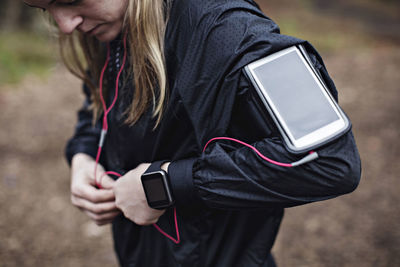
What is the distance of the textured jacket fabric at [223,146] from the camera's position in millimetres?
995

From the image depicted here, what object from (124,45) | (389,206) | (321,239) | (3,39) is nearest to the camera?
(124,45)

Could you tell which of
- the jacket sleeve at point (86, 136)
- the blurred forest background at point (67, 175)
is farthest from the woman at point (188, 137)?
the blurred forest background at point (67, 175)

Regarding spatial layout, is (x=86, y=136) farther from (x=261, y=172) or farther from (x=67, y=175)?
(x=67, y=175)

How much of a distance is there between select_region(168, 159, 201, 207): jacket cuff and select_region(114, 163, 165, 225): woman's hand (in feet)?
0.43

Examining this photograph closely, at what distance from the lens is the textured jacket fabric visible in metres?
1.00

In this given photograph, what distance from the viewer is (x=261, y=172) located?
3.35ft

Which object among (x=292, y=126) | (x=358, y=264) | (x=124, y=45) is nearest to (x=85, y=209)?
(x=124, y=45)

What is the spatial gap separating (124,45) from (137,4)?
7.4 inches

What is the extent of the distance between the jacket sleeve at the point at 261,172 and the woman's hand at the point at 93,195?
16.4 inches

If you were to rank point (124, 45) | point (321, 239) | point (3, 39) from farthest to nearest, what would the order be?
1. point (3, 39)
2. point (321, 239)
3. point (124, 45)

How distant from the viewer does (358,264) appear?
292 cm

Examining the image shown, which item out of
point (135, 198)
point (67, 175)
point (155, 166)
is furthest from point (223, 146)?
point (67, 175)

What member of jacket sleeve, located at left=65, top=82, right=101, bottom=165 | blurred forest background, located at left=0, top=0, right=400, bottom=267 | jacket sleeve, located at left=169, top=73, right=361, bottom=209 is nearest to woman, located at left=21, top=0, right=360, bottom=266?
jacket sleeve, located at left=169, top=73, right=361, bottom=209

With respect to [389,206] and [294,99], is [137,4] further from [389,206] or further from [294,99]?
[389,206]
